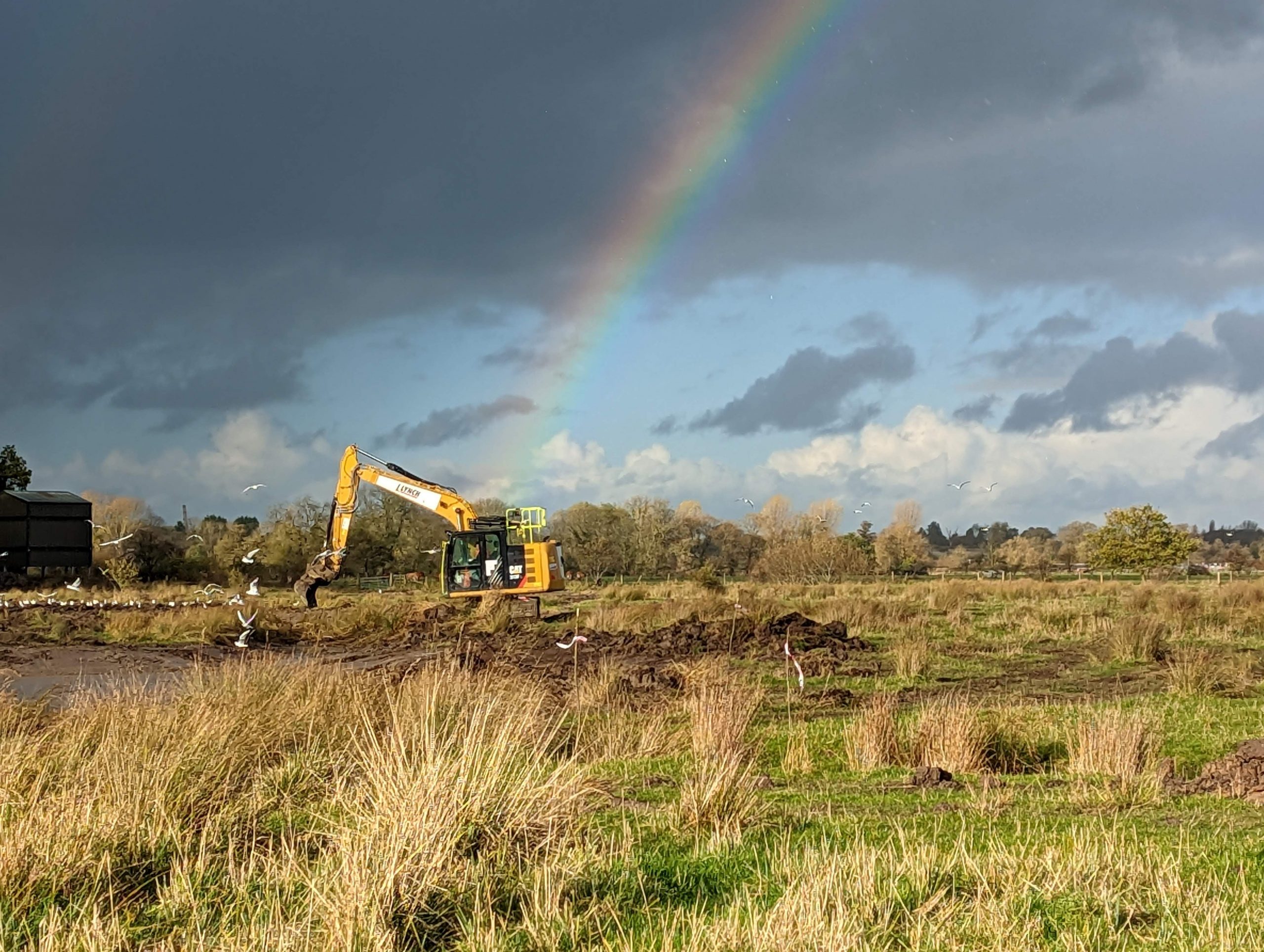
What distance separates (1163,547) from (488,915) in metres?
67.4

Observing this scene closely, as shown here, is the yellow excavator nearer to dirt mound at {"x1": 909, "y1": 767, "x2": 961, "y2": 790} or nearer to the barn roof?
dirt mound at {"x1": 909, "y1": 767, "x2": 961, "y2": 790}

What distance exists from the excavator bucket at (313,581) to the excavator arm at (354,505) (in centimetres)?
1

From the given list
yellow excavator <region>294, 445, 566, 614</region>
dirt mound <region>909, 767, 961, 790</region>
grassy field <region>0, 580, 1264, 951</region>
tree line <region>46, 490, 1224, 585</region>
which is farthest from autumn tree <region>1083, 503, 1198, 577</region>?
dirt mound <region>909, 767, 961, 790</region>

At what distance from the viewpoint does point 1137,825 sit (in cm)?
851

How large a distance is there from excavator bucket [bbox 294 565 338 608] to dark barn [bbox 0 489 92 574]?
2956 centimetres

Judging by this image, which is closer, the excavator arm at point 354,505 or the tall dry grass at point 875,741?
the tall dry grass at point 875,741

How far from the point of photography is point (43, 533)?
57.8 m

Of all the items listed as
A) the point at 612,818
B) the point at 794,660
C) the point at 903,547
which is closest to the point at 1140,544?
the point at 903,547

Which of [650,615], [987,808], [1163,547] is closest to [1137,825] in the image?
[987,808]

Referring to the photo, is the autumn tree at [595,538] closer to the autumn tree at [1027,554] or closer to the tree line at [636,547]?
Result: the tree line at [636,547]

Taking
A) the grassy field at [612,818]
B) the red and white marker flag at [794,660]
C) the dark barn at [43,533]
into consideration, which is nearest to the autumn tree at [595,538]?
the dark barn at [43,533]

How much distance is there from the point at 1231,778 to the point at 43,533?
190 feet

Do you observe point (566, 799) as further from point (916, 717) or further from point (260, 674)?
point (916, 717)

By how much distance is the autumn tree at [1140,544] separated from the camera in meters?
66.5
